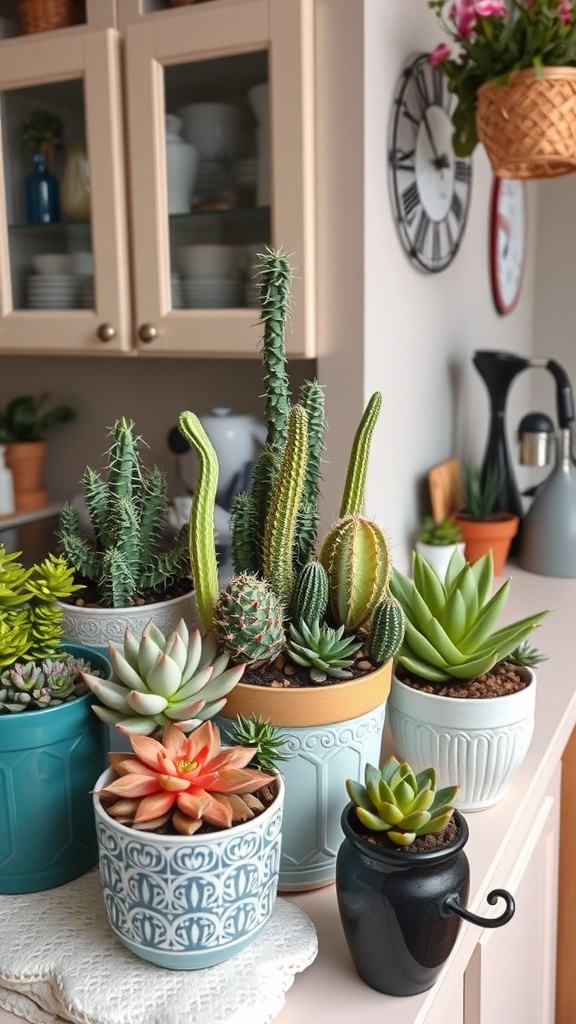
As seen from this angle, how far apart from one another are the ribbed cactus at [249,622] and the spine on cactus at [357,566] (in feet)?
0.25

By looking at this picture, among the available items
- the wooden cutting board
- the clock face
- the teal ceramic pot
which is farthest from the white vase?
the teal ceramic pot

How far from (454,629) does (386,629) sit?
151 mm

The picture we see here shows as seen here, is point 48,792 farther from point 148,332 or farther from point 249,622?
point 148,332

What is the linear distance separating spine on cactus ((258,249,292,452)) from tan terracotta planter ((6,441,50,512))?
136 centimetres

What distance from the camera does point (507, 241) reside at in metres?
2.06

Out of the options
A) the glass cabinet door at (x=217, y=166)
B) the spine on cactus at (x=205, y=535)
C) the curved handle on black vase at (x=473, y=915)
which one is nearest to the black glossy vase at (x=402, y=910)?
the curved handle on black vase at (x=473, y=915)

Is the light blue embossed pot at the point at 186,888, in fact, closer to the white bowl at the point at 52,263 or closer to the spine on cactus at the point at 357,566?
the spine on cactus at the point at 357,566

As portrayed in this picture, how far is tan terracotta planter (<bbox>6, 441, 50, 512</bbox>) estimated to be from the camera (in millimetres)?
2039

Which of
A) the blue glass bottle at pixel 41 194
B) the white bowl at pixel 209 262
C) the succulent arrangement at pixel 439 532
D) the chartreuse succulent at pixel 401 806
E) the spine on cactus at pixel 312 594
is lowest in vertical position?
Answer: the succulent arrangement at pixel 439 532

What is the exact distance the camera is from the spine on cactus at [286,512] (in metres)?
0.74

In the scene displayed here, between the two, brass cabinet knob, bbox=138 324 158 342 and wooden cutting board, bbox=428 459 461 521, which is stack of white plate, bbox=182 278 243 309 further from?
wooden cutting board, bbox=428 459 461 521

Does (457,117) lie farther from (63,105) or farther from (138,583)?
(138,583)

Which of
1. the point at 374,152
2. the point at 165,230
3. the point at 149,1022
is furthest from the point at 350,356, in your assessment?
the point at 149,1022

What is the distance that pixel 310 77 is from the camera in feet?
4.57
